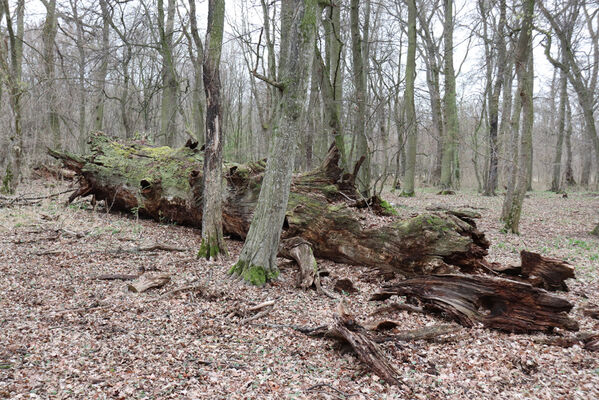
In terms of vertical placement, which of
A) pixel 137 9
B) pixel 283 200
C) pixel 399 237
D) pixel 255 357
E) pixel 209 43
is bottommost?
pixel 255 357

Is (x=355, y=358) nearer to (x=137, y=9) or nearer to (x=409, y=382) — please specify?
(x=409, y=382)

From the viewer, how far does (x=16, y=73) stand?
11516 mm

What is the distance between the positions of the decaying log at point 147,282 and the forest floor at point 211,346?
0.28ft

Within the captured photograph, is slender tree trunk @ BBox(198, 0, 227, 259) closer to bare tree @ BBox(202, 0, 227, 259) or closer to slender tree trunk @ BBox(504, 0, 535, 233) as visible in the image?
bare tree @ BBox(202, 0, 227, 259)

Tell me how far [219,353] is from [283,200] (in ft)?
7.35

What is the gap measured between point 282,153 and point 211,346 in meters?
2.55

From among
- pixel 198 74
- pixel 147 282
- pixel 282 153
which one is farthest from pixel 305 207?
pixel 198 74

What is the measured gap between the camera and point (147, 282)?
16.6 ft

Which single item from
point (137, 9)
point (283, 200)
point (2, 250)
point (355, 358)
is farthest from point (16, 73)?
point (355, 358)

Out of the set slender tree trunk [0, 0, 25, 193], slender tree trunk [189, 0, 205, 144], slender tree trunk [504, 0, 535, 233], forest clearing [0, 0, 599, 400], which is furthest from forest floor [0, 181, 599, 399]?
slender tree trunk [0, 0, 25, 193]

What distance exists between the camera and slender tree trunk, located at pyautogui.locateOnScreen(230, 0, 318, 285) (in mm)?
5059

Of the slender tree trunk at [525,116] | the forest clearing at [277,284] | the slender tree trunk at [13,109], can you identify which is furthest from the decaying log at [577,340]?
the slender tree trunk at [13,109]

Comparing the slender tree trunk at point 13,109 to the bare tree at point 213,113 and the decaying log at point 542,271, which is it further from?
the decaying log at point 542,271

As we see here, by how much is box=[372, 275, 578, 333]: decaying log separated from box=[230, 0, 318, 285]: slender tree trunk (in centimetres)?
200
